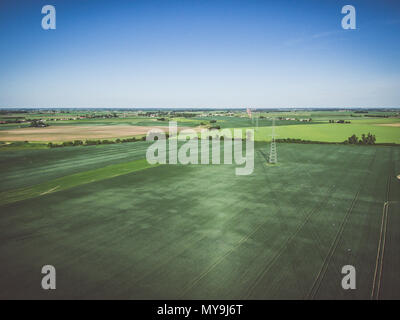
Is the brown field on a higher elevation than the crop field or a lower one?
higher

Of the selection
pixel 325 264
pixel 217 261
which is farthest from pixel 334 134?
pixel 217 261

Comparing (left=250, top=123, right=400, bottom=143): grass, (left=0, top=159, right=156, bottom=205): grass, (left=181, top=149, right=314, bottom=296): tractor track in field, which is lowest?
(left=181, top=149, right=314, bottom=296): tractor track in field

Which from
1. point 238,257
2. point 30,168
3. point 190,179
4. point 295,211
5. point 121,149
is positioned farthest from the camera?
point 121,149

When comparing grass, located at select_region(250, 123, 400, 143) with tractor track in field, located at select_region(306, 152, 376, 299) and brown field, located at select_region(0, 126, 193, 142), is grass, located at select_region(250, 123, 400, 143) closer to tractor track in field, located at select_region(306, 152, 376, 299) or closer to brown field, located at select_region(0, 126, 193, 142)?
brown field, located at select_region(0, 126, 193, 142)

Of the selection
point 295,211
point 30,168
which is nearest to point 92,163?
point 30,168

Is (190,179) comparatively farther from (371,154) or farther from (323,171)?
(371,154)

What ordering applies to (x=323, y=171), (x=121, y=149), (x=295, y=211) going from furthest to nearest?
(x=121, y=149), (x=323, y=171), (x=295, y=211)

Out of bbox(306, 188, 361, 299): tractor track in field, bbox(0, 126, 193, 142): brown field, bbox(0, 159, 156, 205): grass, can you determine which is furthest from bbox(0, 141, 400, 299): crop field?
bbox(0, 126, 193, 142): brown field

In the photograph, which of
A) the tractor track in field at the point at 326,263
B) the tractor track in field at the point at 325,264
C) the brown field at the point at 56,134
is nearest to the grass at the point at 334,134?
the brown field at the point at 56,134
